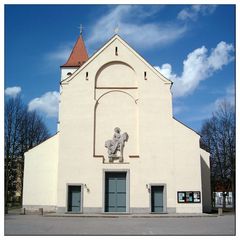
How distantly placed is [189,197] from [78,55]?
106 feet

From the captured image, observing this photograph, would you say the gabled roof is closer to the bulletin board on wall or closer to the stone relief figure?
the stone relief figure

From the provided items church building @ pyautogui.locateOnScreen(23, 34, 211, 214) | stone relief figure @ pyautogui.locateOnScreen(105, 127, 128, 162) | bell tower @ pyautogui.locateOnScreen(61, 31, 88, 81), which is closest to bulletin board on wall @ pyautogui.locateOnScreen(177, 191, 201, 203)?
church building @ pyautogui.locateOnScreen(23, 34, 211, 214)

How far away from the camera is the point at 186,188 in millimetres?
29781

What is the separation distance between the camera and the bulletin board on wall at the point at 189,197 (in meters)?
29.6

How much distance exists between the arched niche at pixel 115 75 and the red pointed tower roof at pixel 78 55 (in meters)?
22.0

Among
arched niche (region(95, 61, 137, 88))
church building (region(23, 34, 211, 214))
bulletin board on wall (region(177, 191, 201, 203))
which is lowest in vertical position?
bulletin board on wall (region(177, 191, 201, 203))

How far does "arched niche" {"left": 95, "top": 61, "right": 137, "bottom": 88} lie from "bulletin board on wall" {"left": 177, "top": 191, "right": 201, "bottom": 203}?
393 inches

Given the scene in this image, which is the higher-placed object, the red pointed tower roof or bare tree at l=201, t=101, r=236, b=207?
the red pointed tower roof

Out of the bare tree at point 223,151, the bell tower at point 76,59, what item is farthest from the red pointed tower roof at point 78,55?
the bare tree at point 223,151

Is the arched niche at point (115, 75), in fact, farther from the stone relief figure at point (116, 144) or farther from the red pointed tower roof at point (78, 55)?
the red pointed tower roof at point (78, 55)

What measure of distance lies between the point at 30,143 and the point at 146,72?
71.2ft

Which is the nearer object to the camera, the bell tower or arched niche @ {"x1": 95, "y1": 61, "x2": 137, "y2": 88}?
arched niche @ {"x1": 95, "y1": 61, "x2": 137, "y2": 88}

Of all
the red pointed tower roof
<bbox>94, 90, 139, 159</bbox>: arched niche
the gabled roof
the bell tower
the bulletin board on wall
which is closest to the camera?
the bulletin board on wall

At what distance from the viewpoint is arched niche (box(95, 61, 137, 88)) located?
32.0m
